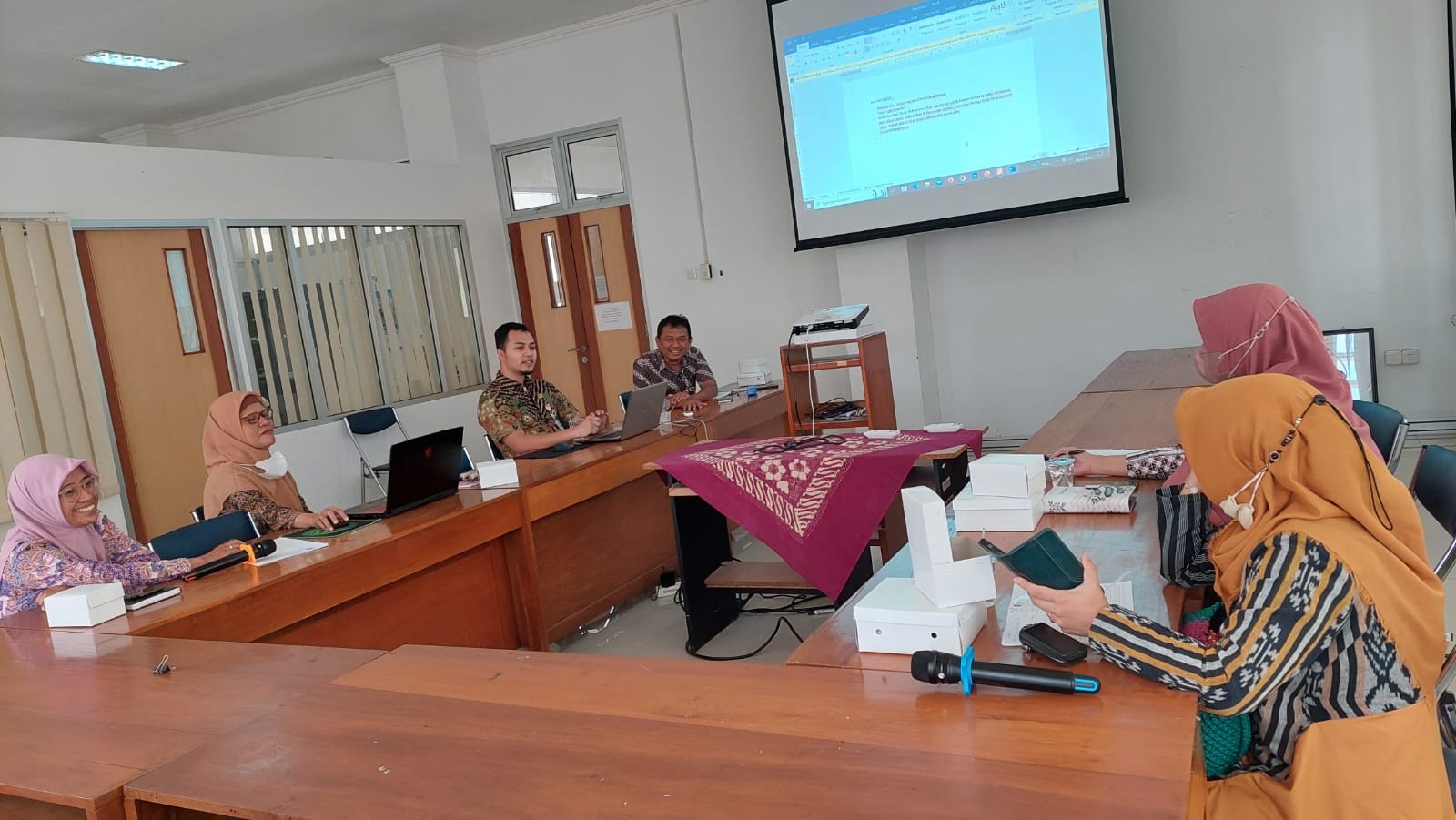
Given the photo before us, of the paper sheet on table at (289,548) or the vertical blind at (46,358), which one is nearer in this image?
the paper sheet on table at (289,548)

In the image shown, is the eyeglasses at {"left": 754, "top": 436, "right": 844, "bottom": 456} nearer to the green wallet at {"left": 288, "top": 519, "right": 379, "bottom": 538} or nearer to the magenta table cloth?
the magenta table cloth

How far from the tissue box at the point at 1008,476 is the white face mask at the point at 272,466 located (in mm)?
2599

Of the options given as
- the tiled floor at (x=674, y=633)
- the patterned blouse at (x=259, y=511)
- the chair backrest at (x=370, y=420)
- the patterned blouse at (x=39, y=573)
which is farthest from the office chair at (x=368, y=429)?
the patterned blouse at (x=39, y=573)

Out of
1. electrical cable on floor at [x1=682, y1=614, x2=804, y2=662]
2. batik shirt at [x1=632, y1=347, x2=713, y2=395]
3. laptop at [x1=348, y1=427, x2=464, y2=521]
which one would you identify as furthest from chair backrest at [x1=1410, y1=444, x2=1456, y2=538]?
batik shirt at [x1=632, y1=347, x2=713, y2=395]

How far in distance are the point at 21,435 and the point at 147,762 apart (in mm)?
4152

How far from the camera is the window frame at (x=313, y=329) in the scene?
227 inches

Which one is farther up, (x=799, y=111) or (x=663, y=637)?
(x=799, y=111)

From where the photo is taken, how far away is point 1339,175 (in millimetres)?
5031

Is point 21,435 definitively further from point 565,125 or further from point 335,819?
point 335,819

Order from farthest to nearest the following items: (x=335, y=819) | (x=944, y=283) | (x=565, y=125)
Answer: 1. (x=565, y=125)
2. (x=944, y=283)
3. (x=335, y=819)

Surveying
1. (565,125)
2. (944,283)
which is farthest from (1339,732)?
(565,125)

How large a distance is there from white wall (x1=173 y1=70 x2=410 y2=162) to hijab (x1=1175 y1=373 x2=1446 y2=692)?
23.2ft

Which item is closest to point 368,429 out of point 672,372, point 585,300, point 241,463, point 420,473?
point 585,300

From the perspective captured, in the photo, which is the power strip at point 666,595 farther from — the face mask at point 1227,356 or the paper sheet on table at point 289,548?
the face mask at point 1227,356
